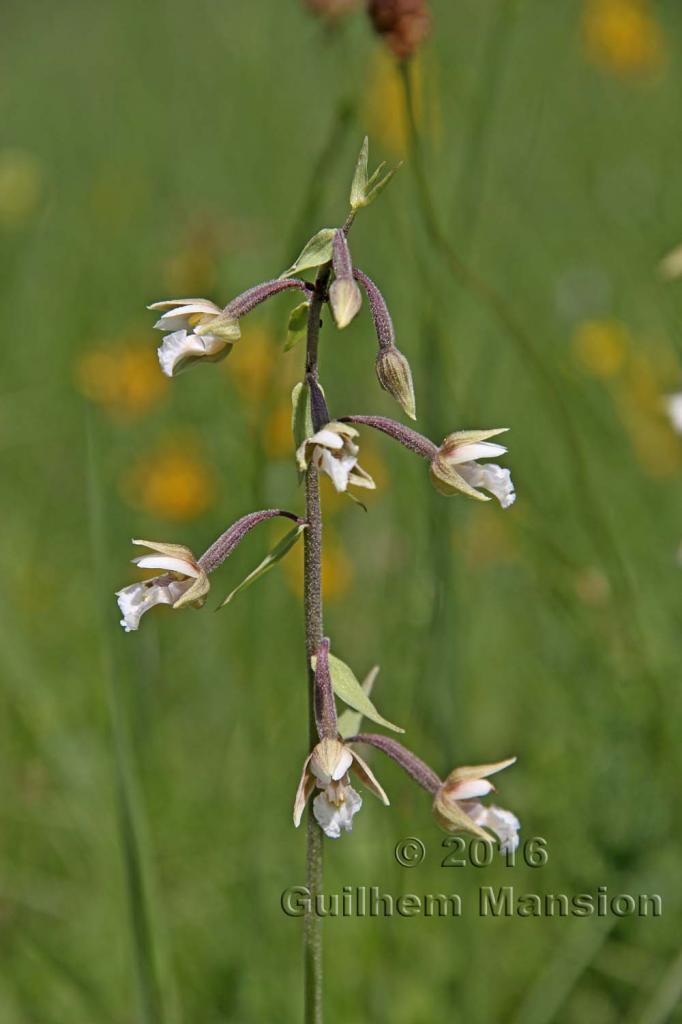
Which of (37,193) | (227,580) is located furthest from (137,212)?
(227,580)

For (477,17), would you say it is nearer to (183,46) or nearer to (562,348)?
(183,46)

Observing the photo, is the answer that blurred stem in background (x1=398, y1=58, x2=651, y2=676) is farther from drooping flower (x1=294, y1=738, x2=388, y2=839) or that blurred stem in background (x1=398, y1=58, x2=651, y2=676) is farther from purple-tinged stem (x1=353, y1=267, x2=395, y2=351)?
drooping flower (x1=294, y1=738, x2=388, y2=839)

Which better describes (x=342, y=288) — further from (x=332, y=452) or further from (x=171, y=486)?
(x=171, y=486)

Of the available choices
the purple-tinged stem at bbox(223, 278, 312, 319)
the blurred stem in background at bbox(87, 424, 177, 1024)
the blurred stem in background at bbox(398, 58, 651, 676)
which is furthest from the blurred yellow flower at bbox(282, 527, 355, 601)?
the purple-tinged stem at bbox(223, 278, 312, 319)

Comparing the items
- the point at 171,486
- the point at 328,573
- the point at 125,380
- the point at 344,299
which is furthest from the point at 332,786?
the point at 125,380

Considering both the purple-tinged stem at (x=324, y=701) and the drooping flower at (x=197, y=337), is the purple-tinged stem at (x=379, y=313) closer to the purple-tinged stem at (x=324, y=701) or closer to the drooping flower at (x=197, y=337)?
the drooping flower at (x=197, y=337)
